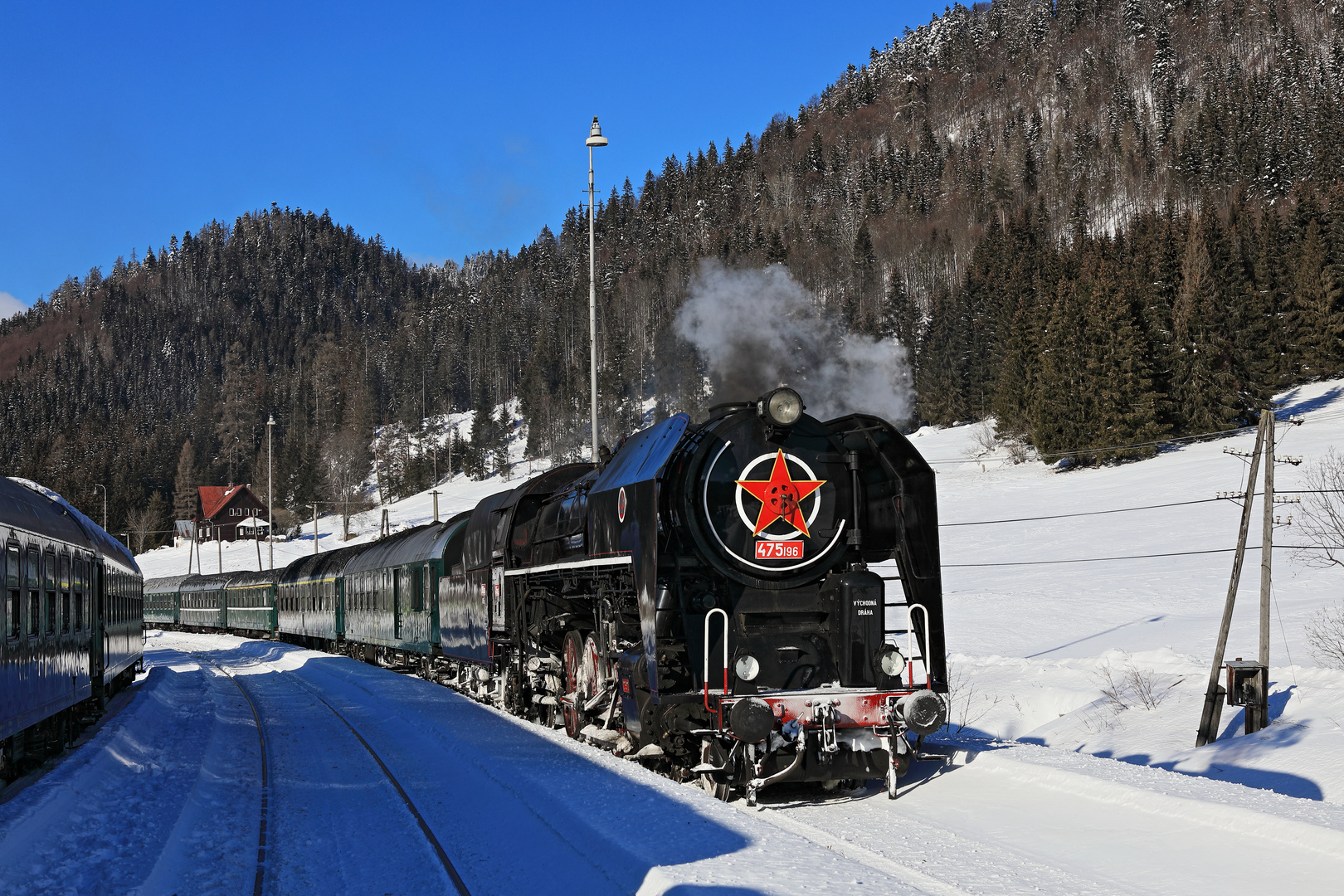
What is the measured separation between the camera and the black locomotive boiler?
28.1ft

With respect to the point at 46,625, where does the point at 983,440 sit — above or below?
above

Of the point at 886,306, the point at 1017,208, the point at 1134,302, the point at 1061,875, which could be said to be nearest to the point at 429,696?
the point at 1061,875

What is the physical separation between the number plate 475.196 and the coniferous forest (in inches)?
571

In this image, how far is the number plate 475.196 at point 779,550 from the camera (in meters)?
8.97

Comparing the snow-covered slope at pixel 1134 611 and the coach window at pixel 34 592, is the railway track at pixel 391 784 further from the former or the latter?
the snow-covered slope at pixel 1134 611

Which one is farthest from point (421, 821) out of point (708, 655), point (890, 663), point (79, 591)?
point (79, 591)

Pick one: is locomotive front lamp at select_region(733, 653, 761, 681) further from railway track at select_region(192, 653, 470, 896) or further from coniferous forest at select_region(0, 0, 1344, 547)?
coniferous forest at select_region(0, 0, 1344, 547)

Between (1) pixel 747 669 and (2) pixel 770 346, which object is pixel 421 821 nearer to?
(1) pixel 747 669

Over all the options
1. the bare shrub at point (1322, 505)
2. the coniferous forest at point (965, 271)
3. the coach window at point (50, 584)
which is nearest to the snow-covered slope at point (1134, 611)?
the bare shrub at point (1322, 505)

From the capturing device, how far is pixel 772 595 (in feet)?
29.8

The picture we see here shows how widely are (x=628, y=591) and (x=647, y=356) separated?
69.8 metres

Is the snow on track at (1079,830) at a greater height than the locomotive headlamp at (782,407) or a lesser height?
lesser

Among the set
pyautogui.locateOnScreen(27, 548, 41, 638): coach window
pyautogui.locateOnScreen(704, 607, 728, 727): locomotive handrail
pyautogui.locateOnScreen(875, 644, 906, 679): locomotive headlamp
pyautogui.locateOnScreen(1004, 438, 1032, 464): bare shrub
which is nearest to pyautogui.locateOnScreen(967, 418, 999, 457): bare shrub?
pyautogui.locateOnScreen(1004, 438, 1032, 464): bare shrub

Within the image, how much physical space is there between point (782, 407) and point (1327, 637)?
18616 millimetres
